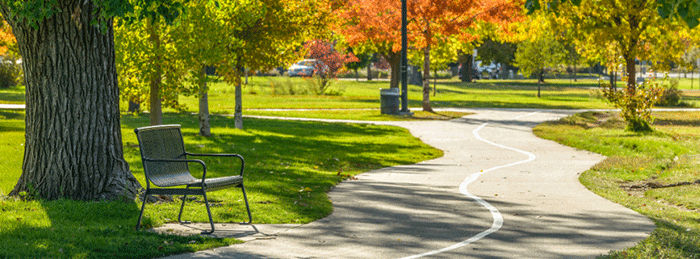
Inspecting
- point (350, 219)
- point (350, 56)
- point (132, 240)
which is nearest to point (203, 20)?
point (350, 219)

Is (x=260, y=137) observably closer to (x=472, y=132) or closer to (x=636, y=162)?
(x=472, y=132)

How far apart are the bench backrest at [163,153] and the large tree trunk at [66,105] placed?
2.96 ft

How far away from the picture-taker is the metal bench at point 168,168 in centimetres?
754

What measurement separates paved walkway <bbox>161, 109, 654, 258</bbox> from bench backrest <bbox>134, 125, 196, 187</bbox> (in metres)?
0.71

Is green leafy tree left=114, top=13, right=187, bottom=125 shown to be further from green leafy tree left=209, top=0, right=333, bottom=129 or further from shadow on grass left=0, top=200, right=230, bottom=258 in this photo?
shadow on grass left=0, top=200, right=230, bottom=258

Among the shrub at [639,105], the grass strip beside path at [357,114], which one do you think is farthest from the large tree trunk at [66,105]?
the grass strip beside path at [357,114]

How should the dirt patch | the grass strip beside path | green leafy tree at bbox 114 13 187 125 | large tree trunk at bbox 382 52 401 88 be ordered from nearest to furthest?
1. the dirt patch
2. green leafy tree at bbox 114 13 187 125
3. the grass strip beside path
4. large tree trunk at bbox 382 52 401 88

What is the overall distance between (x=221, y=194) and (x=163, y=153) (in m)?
2.09

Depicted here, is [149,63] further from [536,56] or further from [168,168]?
[536,56]

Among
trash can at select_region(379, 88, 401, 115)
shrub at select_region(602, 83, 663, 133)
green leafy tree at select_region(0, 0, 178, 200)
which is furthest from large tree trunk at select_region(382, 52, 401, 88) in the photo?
green leafy tree at select_region(0, 0, 178, 200)

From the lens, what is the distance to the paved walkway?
7.00 metres

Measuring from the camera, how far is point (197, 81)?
16.2m

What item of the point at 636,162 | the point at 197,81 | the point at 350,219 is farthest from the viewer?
the point at 197,81

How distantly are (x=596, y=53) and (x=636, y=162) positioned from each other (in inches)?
522
